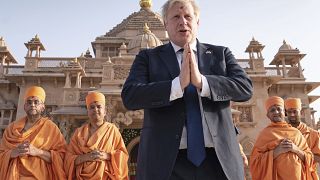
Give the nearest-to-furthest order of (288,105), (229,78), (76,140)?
(229,78) → (76,140) → (288,105)

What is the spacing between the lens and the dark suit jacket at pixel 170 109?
1.76m

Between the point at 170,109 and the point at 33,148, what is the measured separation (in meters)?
2.74

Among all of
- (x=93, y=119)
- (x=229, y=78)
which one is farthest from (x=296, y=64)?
(x=229, y=78)

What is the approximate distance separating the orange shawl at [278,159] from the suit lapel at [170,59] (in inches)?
114

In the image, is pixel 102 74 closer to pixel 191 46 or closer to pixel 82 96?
pixel 82 96

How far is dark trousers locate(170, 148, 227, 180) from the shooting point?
5.78 ft

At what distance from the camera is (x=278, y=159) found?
4316mm

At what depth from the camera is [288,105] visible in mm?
5121

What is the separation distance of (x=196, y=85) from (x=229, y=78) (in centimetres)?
24

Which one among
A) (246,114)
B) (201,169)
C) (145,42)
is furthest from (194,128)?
(145,42)

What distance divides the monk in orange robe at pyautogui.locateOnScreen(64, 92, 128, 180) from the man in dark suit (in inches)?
96.2

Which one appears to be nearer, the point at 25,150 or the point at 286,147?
the point at 25,150

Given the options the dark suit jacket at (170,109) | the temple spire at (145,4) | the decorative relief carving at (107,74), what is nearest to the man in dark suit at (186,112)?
the dark suit jacket at (170,109)

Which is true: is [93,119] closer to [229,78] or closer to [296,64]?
[229,78]
